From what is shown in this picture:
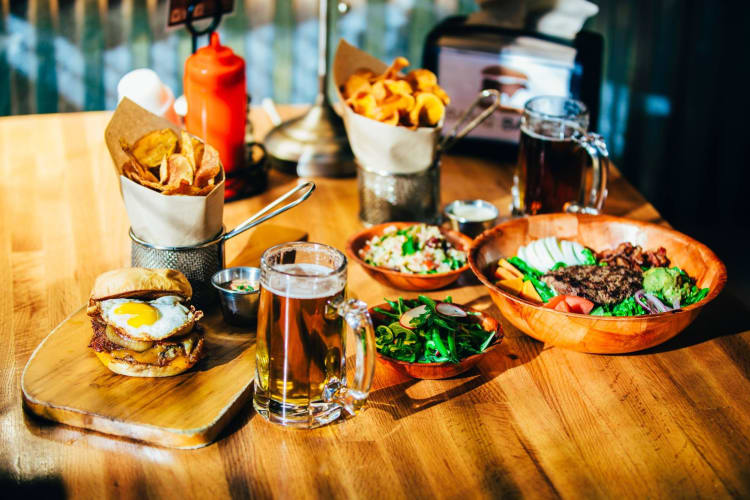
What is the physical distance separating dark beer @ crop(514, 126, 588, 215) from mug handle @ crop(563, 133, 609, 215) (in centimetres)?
4

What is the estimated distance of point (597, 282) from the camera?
1.43 meters

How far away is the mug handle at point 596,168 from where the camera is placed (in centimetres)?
168

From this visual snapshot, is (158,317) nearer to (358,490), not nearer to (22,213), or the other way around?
(358,490)

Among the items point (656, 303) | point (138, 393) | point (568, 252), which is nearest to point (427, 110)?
point (568, 252)

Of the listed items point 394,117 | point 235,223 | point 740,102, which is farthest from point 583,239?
point 740,102

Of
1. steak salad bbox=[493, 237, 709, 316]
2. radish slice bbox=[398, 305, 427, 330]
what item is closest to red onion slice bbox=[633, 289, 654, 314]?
steak salad bbox=[493, 237, 709, 316]

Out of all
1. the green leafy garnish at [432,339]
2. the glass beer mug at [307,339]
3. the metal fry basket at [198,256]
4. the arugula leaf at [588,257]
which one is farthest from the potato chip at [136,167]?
the arugula leaf at [588,257]

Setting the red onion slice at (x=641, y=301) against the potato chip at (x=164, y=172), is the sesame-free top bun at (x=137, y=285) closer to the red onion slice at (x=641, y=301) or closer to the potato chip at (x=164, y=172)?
the potato chip at (x=164, y=172)

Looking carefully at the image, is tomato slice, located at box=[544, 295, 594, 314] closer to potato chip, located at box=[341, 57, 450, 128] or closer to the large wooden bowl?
the large wooden bowl

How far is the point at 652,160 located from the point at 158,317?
316cm

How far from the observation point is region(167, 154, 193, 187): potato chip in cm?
138

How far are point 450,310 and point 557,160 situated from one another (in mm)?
557

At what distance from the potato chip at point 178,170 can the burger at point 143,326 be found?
0.63ft

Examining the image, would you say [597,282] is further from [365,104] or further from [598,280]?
[365,104]
